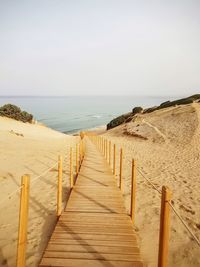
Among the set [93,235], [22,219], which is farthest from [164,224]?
[93,235]

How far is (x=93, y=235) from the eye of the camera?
16.1 ft

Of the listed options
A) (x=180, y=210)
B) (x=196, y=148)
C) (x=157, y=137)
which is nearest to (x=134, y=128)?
(x=157, y=137)

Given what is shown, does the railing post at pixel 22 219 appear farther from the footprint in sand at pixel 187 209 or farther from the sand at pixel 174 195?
the footprint in sand at pixel 187 209

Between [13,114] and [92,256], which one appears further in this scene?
[13,114]

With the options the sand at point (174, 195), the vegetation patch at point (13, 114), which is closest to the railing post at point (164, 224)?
the sand at point (174, 195)

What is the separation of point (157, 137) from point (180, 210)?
19047 mm

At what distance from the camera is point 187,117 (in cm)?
2816

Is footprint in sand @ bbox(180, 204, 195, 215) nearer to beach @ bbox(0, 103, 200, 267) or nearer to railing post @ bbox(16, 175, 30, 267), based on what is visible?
beach @ bbox(0, 103, 200, 267)

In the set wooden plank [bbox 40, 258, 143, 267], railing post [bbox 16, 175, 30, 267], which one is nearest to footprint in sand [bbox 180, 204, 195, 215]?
wooden plank [bbox 40, 258, 143, 267]

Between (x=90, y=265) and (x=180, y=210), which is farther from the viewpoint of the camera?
(x=180, y=210)

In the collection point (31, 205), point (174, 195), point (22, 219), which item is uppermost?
point (22, 219)

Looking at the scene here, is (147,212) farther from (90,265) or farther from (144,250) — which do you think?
(90,265)

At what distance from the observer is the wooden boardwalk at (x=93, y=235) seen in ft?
13.3

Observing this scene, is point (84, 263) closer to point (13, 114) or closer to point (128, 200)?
point (128, 200)
